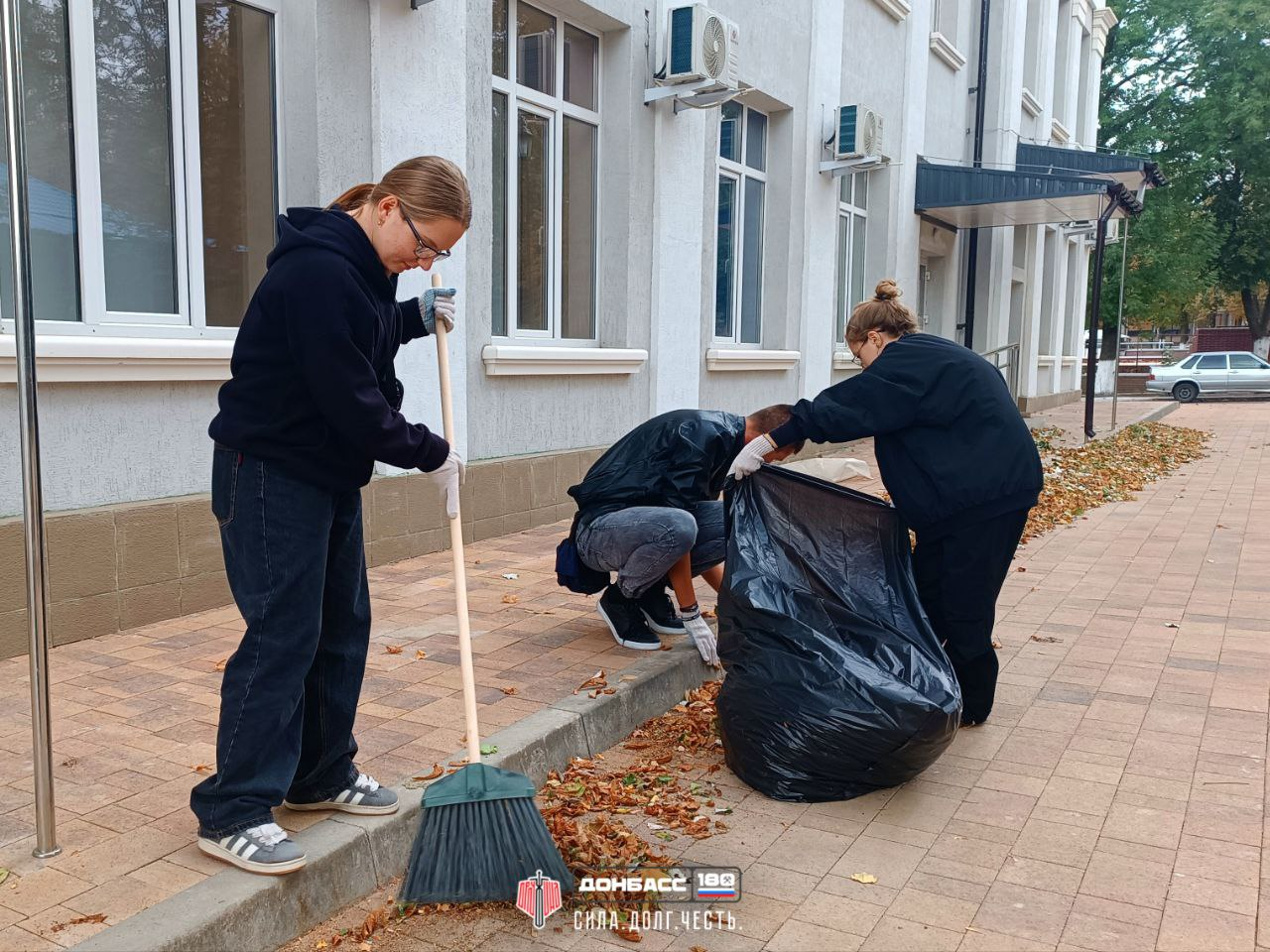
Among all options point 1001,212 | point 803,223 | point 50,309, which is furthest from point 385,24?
point 1001,212

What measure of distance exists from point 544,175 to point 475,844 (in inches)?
230

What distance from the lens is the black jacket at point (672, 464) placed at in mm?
4426

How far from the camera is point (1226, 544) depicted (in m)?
8.16

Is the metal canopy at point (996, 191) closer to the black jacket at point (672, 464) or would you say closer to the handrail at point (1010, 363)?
the handrail at point (1010, 363)

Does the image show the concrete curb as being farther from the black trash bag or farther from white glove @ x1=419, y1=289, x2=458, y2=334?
white glove @ x1=419, y1=289, x2=458, y2=334

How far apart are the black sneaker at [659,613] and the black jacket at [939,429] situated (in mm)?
1327

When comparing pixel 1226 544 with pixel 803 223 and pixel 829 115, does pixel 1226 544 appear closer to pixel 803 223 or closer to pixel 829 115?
pixel 803 223

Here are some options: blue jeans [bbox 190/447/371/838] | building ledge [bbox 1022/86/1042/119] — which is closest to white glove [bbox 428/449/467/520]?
blue jeans [bbox 190/447/371/838]

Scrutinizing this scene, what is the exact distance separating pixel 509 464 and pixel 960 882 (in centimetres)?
451

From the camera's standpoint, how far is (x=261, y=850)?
8.50 feet

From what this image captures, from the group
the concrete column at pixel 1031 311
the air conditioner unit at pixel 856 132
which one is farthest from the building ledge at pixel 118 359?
the concrete column at pixel 1031 311

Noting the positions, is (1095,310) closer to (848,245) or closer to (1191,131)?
(848,245)

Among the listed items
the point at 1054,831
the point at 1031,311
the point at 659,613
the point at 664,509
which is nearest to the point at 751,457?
the point at 664,509

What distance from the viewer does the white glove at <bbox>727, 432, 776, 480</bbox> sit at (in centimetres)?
390
